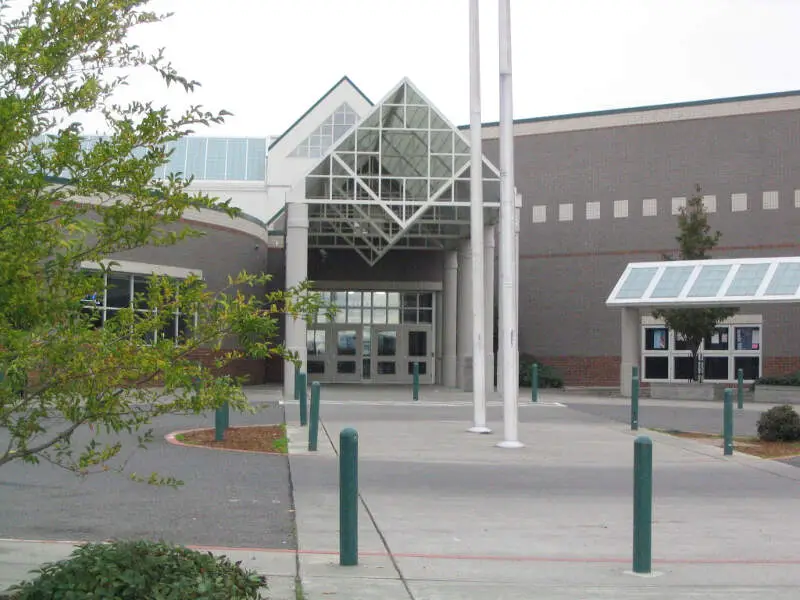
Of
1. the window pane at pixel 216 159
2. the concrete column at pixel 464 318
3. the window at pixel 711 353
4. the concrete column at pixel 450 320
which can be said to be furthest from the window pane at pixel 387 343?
the window pane at pixel 216 159

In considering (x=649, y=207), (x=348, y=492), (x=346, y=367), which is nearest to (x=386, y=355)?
(x=346, y=367)

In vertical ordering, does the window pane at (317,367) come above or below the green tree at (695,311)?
below

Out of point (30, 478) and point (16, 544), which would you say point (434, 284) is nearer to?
point (30, 478)

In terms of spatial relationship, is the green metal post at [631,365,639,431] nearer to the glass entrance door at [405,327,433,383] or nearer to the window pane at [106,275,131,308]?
the window pane at [106,275,131,308]

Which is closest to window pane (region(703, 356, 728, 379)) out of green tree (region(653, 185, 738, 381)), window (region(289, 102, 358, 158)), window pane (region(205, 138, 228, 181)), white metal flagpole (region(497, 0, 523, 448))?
green tree (region(653, 185, 738, 381))

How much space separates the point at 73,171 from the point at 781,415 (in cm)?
1619

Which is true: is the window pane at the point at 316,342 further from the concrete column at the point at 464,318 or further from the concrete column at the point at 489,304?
the concrete column at the point at 489,304

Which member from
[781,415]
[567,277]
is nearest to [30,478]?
[781,415]

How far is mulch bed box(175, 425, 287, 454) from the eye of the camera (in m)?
16.7

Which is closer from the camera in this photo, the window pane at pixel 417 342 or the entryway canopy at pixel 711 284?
the entryway canopy at pixel 711 284

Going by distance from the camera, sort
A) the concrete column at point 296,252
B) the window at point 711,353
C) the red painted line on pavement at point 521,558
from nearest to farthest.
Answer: the red painted line on pavement at point 521,558
the concrete column at point 296,252
the window at point 711,353

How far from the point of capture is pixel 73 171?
549 centimetres

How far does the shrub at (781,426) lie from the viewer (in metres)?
19.0

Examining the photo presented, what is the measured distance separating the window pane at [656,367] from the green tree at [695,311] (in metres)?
3.26
